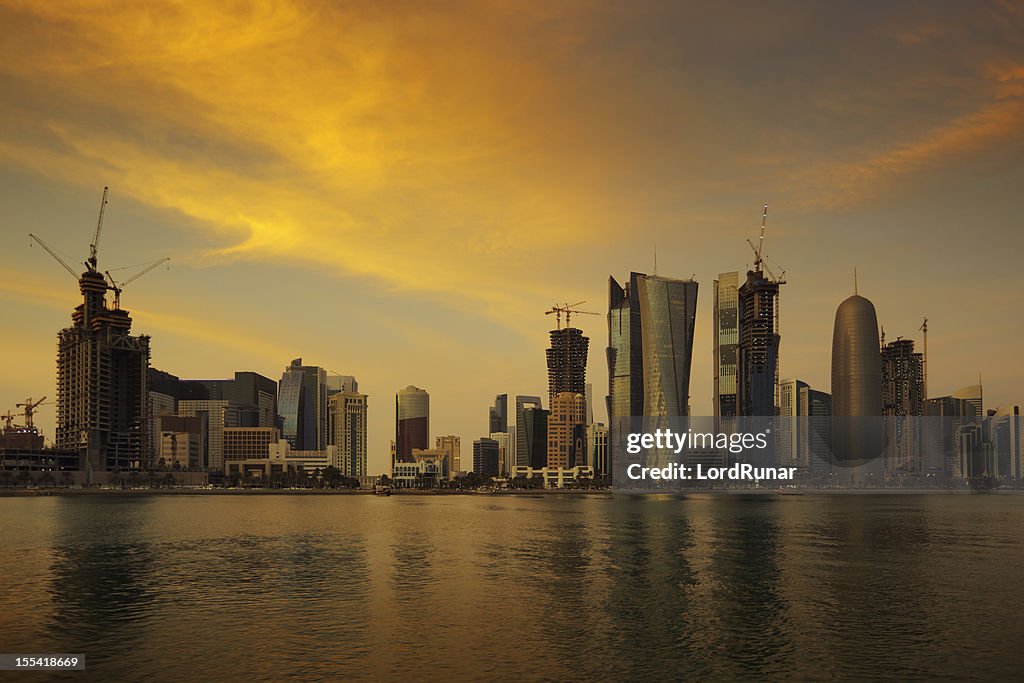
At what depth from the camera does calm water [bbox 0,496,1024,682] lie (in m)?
64.7

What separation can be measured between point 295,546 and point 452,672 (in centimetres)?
9667

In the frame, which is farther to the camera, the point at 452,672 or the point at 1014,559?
the point at 1014,559

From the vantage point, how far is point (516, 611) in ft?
280

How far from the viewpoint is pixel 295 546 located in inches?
6014

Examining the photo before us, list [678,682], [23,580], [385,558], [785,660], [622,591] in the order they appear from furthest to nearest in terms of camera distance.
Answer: [385,558], [23,580], [622,591], [785,660], [678,682]

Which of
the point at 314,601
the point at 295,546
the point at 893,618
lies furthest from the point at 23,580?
the point at 893,618

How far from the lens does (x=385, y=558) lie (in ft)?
435

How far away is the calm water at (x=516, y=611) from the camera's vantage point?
64.7 metres

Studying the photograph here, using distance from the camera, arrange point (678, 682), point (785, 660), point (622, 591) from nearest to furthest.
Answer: point (678, 682) → point (785, 660) → point (622, 591)

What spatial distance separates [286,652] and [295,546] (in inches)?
3471

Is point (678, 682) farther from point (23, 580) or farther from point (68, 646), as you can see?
point (23, 580)

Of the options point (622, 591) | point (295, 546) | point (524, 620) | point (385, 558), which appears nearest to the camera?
point (524, 620)

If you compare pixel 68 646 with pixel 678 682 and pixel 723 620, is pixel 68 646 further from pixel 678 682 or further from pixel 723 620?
pixel 723 620

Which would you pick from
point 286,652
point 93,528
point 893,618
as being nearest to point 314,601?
point 286,652
